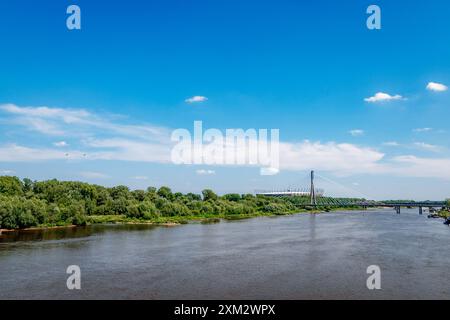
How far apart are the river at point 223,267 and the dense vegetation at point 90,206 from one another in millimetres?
6132

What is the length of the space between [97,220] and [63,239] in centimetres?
1159

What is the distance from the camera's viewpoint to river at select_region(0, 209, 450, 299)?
38.8 feet

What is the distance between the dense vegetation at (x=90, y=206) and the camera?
95.8 feet

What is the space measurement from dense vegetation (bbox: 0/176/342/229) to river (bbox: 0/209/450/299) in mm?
6132

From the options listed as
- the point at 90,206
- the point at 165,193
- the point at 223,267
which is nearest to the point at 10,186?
the point at 90,206

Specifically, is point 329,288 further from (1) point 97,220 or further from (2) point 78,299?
(1) point 97,220

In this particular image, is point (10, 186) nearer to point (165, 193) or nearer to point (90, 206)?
point (90, 206)

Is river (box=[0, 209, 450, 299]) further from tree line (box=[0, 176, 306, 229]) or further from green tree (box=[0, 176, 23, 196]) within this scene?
green tree (box=[0, 176, 23, 196])

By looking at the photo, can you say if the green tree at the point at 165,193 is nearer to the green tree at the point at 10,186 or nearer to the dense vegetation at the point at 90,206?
the dense vegetation at the point at 90,206

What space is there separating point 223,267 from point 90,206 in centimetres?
2710

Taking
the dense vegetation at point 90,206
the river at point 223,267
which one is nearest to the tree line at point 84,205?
the dense vegetation at point 90,206

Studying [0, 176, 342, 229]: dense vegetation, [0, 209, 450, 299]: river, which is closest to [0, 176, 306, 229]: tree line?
[0, 176, 342, 229]: dense vegetation
